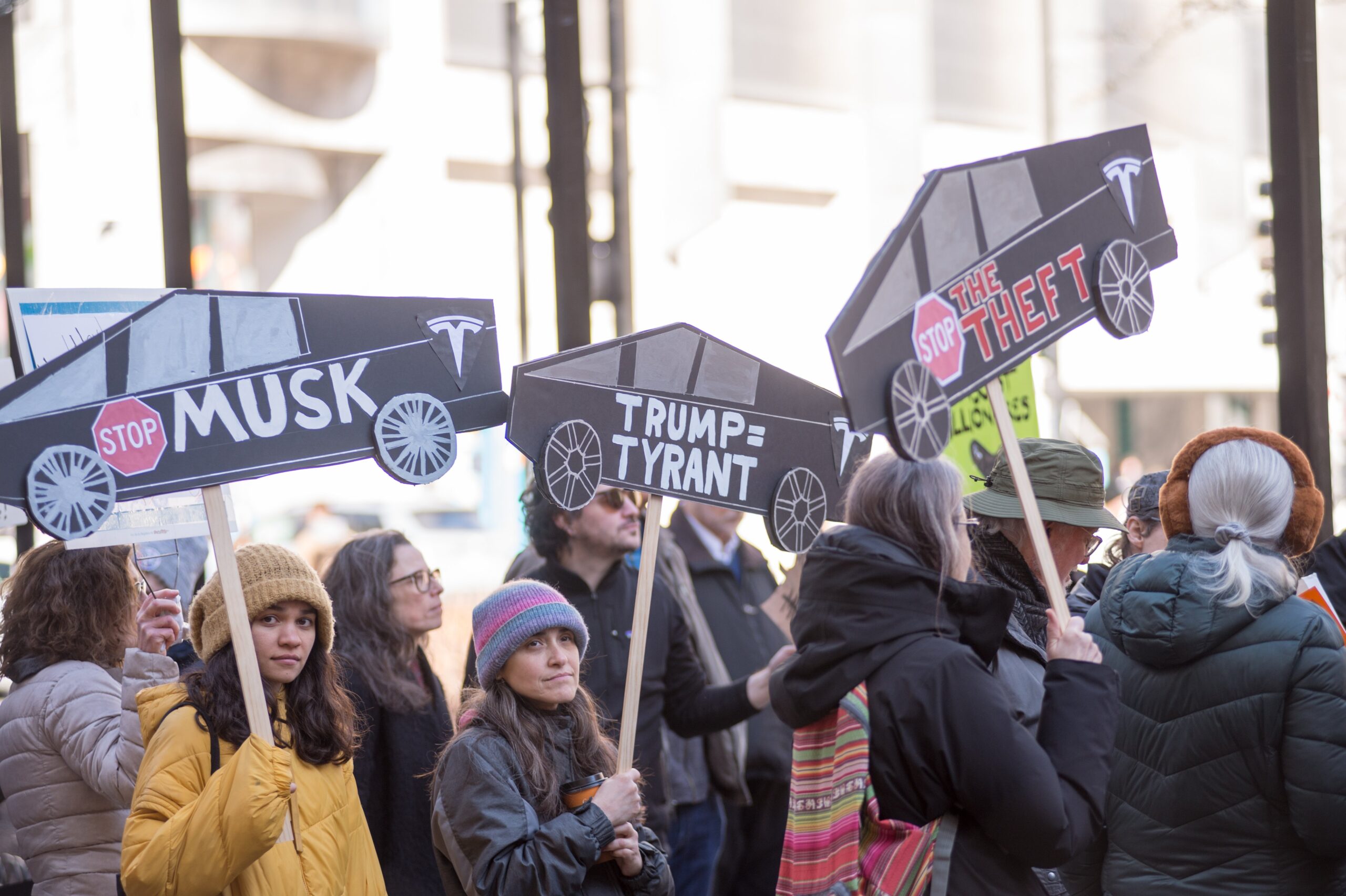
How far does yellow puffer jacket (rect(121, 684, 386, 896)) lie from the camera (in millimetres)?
2443

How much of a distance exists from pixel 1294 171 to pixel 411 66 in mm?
20945

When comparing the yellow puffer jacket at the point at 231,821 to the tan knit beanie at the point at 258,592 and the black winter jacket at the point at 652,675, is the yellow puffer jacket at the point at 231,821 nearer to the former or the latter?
the tan knit beanie at the point at 258,592

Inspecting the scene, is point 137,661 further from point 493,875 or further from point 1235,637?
point 1235,637

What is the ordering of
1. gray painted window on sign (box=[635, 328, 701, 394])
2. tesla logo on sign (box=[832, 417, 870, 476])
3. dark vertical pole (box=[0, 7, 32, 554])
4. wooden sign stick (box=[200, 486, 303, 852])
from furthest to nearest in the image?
dark vertical pole (box=[0, 7, 32, 554]) < tesla logo on sign (box=[832, 417, 870, 476]) < gray painted window on sign (box=[635, 328, 701, 394]) < wooden sign stick (box=[200, 486, 303, 852])

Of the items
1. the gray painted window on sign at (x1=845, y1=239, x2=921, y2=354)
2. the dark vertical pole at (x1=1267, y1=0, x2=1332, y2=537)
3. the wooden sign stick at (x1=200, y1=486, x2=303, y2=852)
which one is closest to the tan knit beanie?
the wooden sign stick at (x1=200, y1=486, x2=303, y2=852)

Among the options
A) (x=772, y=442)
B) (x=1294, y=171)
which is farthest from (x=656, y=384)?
(x=1294, y=171)

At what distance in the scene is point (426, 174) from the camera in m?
23.7

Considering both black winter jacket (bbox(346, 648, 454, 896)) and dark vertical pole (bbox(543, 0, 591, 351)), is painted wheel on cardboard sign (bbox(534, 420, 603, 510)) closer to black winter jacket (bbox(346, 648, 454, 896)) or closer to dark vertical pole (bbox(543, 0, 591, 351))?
black winter jacket (bbox(346, 648, 454, 896))

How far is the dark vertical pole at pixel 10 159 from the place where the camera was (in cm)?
577

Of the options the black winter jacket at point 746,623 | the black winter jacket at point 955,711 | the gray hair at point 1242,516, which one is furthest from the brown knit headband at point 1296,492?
the black winter jacket at point 746,623

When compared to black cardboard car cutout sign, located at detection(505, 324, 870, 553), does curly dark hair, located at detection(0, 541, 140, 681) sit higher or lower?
lower

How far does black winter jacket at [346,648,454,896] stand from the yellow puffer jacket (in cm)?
67

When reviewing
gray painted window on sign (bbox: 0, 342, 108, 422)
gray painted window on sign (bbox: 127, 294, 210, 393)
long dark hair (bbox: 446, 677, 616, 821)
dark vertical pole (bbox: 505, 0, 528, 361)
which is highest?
dark vertical pole (bbox: 505, 0, 528, 361)

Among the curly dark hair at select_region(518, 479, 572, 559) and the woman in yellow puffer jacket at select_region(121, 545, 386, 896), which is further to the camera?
the curly dark hair at select_region(518, 479, 572, 559)
